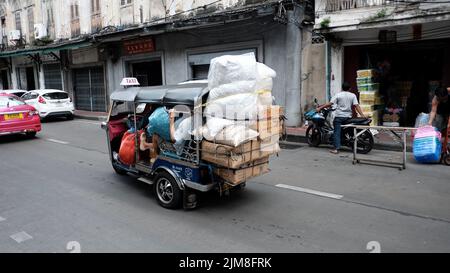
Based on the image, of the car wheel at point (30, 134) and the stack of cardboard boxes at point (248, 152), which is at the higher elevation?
the stack of cardboard boxes at point (248, 152)

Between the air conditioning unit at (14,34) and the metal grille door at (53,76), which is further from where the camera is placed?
the air conditioning unit at (14,34)

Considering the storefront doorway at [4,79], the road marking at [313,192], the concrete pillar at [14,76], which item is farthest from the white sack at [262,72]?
the storefront doorway at [4,79]

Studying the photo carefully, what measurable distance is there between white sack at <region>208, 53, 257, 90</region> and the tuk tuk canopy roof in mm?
243

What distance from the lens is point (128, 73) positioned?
64.4ft

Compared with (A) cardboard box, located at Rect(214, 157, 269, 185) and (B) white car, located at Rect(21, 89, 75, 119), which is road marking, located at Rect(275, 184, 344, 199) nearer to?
(A) cardboard box, located at Rect(214, 157, 269, 185)

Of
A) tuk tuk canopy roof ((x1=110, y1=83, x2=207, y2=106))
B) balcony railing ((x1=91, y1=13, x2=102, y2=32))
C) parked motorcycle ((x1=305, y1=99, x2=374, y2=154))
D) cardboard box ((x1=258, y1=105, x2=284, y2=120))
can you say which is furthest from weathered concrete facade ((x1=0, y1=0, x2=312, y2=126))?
cardboard box ((x1=258, y1=105, x2=284, y2=120))

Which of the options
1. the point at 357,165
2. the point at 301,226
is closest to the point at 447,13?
the point at 357,165

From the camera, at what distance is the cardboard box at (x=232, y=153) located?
4820 mm

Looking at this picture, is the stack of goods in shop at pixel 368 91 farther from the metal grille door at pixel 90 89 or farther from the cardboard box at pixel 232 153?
the metal grille door at pixel 90 89

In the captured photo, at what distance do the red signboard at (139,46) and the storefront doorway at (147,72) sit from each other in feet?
2.76

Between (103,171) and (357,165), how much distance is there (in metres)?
5.23

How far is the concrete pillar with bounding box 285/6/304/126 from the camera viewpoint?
39.7ft

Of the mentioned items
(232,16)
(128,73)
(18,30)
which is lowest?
(128,73)
